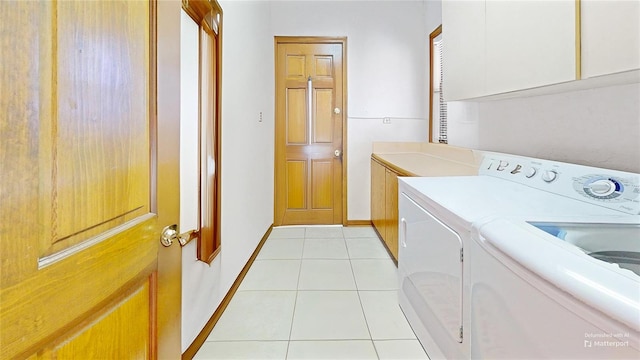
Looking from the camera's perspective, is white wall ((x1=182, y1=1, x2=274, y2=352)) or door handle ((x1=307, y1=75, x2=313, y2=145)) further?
door handle ((x1=307, y1=75, x2=313, y2=145))

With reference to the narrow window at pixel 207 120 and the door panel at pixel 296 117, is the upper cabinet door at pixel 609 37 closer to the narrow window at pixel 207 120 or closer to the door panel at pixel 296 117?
the narrow window at pixel 207 120

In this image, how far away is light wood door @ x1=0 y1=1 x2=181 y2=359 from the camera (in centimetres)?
43

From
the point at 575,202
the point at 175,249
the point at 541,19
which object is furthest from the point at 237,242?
the point at 541,19

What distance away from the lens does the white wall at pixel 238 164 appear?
1.70 metres

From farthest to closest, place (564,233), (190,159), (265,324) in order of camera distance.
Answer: (265,324) → (190,159) → (564,233)

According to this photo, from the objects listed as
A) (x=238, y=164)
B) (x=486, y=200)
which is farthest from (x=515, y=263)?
(x=238, y=164)

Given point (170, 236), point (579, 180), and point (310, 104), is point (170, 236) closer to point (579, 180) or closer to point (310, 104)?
point (579, 180)

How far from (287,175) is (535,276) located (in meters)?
3.63

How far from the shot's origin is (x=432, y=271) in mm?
1469

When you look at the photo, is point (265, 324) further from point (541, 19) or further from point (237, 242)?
point (541, 19)

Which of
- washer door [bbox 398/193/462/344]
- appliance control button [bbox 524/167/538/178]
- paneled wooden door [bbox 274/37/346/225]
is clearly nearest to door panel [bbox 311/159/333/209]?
paneled wooden door [bbox 274/37/346/225]

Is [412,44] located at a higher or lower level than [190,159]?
higher

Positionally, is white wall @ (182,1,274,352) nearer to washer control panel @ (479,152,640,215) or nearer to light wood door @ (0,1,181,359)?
light wood door @ (0,1,181,359)

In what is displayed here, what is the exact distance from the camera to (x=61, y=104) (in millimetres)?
514
